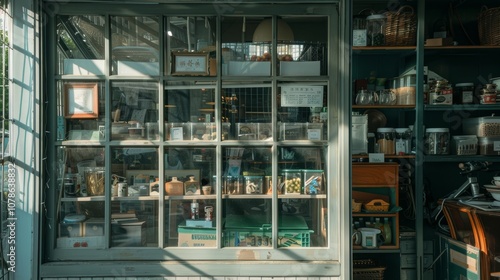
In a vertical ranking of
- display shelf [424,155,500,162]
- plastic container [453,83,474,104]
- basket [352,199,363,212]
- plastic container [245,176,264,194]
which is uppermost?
plastic container [453,83,474,104]

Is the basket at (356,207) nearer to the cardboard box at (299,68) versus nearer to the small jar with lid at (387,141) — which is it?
the small jar with lid at (387,141)

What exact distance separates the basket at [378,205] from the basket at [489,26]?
5.48 feet

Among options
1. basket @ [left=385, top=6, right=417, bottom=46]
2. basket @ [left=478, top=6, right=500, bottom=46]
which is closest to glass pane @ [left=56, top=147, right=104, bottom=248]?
basket @ [left=385, top=6, right=417, bottom=46]

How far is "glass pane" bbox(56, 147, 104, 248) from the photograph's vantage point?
11.1ft

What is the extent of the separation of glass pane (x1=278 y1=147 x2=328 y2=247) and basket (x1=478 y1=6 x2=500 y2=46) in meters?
1.92

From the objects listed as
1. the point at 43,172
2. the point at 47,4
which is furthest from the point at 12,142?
the point at 47,4

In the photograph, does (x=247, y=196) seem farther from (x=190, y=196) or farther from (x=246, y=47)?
(x=246, y=47)

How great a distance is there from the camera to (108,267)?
3.29 meters

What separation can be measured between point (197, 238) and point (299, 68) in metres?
1.42

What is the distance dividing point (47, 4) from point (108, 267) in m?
1.86

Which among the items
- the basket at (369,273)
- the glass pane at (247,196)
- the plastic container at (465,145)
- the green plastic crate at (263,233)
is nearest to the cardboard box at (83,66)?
the glass pane at (247,196)

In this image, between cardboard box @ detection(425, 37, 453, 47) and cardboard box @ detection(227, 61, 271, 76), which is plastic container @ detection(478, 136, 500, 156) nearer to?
cardboard box @ detection(425, 37, 453, 47)

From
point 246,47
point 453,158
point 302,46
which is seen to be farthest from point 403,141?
point 246,47

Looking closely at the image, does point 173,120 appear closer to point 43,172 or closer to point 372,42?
point 43,172
